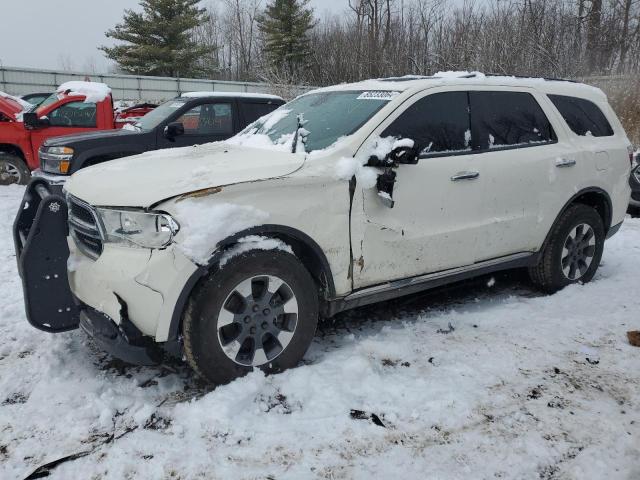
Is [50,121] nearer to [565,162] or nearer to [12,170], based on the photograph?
[12,170]

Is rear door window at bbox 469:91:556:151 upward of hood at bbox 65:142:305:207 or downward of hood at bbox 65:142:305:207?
upward

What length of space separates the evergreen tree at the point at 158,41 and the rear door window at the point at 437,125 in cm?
3511

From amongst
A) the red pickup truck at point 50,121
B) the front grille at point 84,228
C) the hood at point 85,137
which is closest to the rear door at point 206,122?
the hood at point 85,137

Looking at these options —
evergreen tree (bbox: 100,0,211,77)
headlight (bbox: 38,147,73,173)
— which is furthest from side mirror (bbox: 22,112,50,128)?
evergreen tree (bbox: 100,0,211,77)

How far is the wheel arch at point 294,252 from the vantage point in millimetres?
2770

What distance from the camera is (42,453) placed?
8.14ft

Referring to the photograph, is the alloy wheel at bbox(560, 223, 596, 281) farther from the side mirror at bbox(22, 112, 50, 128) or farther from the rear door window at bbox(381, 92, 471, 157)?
the side mirror at bbox(22, 112, 50, 128)

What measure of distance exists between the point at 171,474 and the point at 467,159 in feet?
9.06

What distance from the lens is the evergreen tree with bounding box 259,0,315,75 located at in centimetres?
3744

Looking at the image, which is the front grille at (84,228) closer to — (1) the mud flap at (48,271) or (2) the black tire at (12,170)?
(1) the mud flap at (48,271)

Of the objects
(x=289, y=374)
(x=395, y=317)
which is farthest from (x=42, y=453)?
(x=395, y=317)

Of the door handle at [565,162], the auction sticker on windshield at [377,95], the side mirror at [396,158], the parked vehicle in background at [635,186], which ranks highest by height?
the auction sticker on windshield at [377,95]

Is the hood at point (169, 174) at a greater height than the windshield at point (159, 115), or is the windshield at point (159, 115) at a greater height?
the windshield at point (159, 115)

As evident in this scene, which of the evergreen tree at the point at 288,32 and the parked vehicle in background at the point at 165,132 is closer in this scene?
the parked vehicle in background at the point at 165,132
